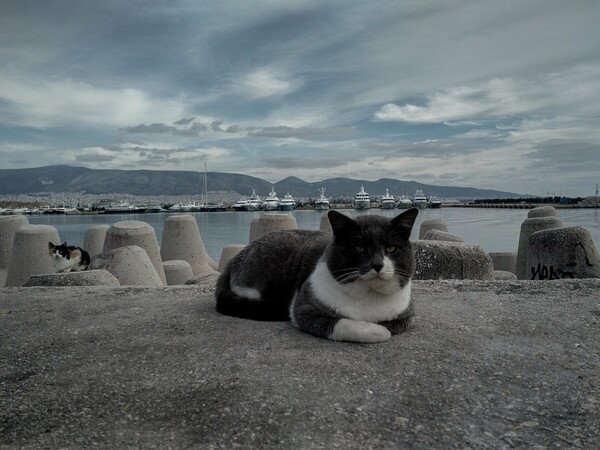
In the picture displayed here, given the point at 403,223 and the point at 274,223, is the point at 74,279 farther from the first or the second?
the point at 274,223

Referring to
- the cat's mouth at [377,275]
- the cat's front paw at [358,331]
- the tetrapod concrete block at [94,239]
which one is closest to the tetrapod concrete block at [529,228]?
the cat's front paw at [358,331]

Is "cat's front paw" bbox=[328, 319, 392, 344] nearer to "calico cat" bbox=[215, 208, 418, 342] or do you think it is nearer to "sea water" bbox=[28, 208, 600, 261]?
"calico cat" bbox=[215, 208, 418, 342]

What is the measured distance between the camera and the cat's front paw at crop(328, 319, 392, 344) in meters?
3.43

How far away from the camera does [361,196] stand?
72188mm

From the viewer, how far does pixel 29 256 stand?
1139cm

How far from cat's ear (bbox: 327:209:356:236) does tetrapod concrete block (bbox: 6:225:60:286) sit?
966 centimetres

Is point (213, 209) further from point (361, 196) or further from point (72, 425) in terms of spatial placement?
point (72, 425)

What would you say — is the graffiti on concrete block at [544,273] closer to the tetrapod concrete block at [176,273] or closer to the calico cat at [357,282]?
the calico cat at [357,282]

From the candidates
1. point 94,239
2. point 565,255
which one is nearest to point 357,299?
point 565,255

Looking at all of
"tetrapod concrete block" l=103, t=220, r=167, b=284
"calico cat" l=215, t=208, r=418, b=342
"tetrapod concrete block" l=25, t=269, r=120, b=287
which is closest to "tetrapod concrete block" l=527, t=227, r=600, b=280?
"calico cat" l=215, t=208, r=418, b=342

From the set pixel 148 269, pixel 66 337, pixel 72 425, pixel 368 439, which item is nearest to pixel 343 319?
pixel 368 439

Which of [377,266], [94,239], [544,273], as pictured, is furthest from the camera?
[94,239]

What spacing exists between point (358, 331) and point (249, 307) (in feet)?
3.72

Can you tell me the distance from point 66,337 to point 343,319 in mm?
2190
